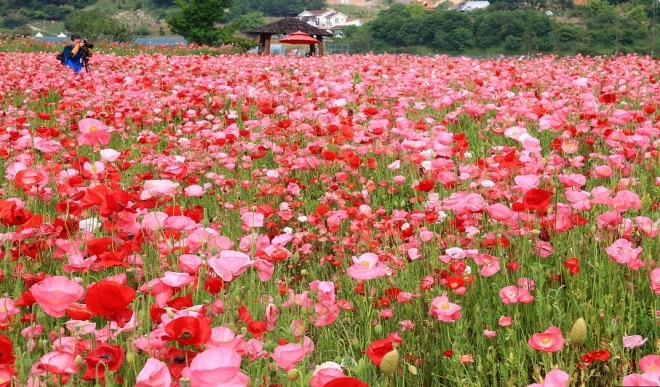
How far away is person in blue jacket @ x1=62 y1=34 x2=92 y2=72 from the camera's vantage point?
1109 centimetres

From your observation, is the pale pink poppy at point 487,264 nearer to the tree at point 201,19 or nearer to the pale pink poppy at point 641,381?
the pale pink poppy at point 641,381

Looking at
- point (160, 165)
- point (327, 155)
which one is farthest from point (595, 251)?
point (160, 165)

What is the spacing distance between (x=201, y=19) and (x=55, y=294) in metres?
37.8

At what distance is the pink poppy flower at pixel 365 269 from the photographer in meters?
2.08

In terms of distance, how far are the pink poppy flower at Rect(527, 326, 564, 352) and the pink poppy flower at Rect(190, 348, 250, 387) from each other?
2.57 feet

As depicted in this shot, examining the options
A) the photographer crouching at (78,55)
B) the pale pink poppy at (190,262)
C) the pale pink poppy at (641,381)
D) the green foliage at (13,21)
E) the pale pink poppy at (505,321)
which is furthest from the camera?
the green foliage at (13,21)

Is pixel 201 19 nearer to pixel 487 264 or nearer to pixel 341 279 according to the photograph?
pixel 341 279

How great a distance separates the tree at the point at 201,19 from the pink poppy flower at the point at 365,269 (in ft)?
118

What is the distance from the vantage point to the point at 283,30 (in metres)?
26.0

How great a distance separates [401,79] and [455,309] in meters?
6.20

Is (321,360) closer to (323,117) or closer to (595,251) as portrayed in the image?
(595,251)

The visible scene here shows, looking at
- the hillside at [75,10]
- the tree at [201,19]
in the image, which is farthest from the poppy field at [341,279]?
the hillside at [75,10]

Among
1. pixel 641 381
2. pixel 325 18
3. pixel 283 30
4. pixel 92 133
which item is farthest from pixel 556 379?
pixel 325 18

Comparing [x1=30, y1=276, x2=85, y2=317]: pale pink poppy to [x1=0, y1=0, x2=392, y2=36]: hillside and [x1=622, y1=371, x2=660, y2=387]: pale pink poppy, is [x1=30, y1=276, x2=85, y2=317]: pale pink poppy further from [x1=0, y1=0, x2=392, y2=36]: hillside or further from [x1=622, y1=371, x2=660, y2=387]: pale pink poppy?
[x1=0, y1=0, x2=392, y2=36]: hillside
